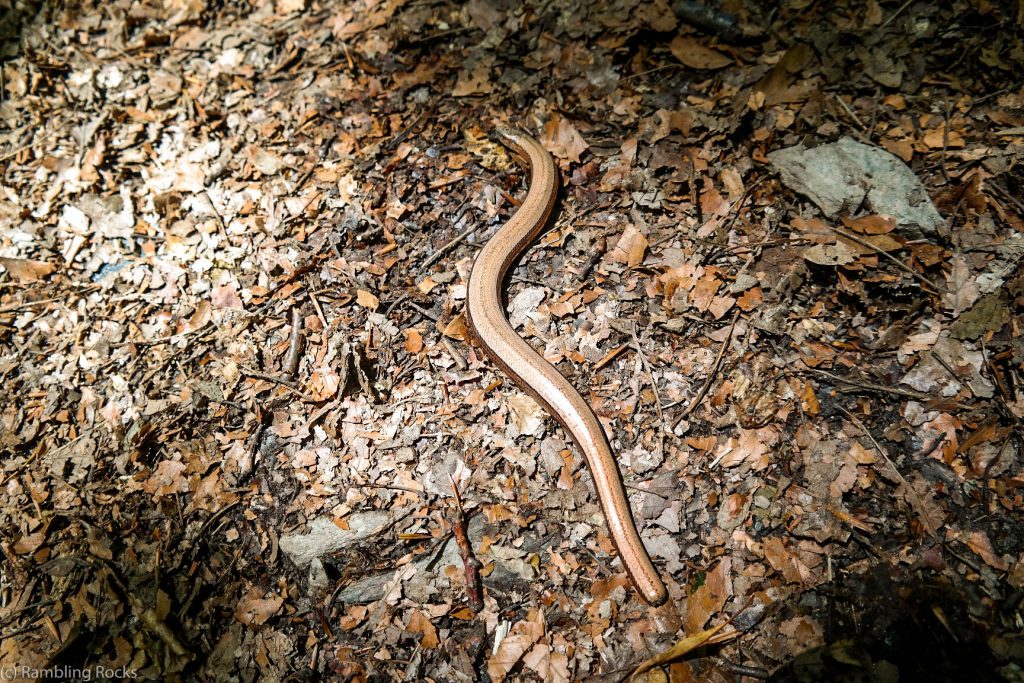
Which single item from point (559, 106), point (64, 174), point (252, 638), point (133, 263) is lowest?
point (252, 638)

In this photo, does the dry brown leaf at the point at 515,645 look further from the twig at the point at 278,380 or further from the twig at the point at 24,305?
the twig at the point at 24,305

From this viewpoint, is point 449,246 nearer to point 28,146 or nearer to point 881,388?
point 881,388

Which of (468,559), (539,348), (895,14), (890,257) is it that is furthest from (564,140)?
(468,559)

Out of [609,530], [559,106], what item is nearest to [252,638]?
[609,530]

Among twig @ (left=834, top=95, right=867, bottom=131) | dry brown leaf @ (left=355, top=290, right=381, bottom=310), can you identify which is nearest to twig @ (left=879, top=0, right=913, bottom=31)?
twig @ (left=834, top=95, right=867, bottom=131)

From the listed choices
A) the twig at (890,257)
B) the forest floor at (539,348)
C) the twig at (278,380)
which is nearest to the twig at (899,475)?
the forest floor at (539,348)

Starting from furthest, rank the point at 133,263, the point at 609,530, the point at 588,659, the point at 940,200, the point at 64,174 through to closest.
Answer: the point at 64,174, the point at 133,263, the point at 940,200, the point at 609,530, the point at 588,659

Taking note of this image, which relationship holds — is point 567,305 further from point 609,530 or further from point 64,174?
point 64,174
